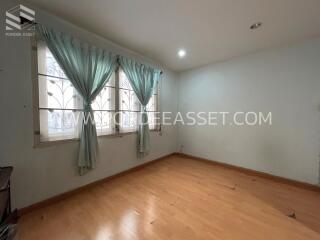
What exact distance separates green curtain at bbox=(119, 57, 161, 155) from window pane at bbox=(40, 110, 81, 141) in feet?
3.76

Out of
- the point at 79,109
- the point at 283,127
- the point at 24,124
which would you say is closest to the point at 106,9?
the point at 79,109

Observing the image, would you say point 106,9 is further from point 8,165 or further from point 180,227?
point 180,227

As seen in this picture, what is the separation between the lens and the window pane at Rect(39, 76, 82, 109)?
70.7 inches

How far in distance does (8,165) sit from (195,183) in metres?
2.44

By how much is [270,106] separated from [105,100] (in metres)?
2.86

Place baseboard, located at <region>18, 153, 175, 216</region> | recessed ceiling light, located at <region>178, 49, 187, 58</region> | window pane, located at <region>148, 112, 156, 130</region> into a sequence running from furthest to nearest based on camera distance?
window pane, located at <region>148, 112, 156, 130</region>
recessed ceiling light, located at <region>178, 49, 187, 58</region>
baseboard, located at <region>18, 153, 175, 216</region>

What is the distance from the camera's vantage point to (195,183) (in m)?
2.49

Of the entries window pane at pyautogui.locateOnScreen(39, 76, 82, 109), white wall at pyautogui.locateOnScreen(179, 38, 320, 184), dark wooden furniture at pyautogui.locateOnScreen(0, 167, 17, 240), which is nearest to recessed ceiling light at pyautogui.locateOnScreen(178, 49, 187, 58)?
white wall at pyautogui.locateOnScreen(179, 38, 320, 184)

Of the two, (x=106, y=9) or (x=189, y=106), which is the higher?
(x=106, y=9)

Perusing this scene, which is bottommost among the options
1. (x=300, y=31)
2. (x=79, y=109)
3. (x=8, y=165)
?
(x=8, y=165)

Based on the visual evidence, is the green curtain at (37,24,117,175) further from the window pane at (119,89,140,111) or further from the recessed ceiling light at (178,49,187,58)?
the recessed ceiling light at (178,49,187,58)

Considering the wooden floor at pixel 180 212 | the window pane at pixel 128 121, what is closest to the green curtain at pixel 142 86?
the window pane at pixel 128 121

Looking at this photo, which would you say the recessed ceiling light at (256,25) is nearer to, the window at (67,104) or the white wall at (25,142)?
the window at (67,104)

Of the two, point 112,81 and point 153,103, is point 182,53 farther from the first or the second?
point 112,81
